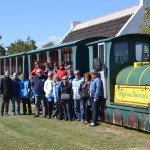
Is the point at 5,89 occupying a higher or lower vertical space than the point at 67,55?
lower

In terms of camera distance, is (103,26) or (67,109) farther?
(103,26)

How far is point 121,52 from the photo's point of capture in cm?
1007

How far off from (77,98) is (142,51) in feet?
8.16

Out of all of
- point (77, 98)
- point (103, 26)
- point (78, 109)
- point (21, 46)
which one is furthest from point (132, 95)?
point (21, 46)

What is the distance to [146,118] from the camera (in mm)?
8227

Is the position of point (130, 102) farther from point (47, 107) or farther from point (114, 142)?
point (47, 107)

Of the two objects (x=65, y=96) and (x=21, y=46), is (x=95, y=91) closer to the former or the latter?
(x=65, y=96)

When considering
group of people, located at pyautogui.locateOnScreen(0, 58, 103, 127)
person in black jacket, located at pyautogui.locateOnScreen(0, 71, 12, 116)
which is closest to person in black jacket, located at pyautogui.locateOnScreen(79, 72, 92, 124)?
group of people, located at pyautogui.locateOnScreen(0, 58, 103, 127)

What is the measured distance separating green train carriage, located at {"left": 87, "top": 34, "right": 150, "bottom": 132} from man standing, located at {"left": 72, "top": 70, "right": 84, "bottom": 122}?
60 cm

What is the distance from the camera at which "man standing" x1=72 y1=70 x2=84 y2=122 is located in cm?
1059

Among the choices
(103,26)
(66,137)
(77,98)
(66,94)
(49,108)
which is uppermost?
(103,26)

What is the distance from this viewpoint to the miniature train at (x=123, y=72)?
28.3 feet

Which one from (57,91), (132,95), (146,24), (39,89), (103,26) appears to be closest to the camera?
(132,95)

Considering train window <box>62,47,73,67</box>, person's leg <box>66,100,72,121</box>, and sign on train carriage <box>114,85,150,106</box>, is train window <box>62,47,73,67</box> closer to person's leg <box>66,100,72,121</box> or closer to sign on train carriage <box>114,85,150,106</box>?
person's leg <box>66,100,72,121</box>
